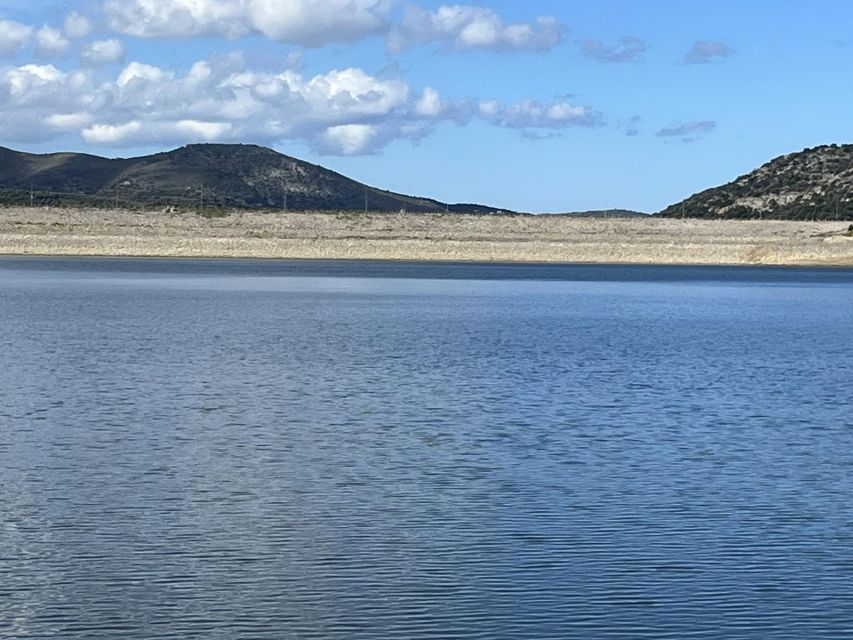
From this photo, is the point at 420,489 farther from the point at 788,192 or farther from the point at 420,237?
the point at 788,192

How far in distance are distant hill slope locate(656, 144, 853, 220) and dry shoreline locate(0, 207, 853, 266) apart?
33.2m

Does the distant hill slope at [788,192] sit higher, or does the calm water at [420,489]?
the distant hill slope at [788,192]

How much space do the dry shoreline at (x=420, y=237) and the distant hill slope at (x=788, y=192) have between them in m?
33.2

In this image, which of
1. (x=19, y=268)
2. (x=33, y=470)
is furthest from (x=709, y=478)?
(x=19, y=268)

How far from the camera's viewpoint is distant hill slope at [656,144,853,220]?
14912 cm

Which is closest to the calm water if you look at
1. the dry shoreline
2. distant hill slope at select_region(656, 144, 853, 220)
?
the dry shoreline

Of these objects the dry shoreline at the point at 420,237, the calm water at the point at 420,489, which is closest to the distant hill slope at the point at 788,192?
the dry shoreline at the point at 420,237

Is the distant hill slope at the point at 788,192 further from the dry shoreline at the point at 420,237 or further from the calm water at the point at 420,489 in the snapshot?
the calm water at the point at 420,489

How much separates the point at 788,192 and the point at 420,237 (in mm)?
66575

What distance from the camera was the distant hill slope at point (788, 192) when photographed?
149125mm

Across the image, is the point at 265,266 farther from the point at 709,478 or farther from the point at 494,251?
the point at 709,478

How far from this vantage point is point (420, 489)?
14656 mm

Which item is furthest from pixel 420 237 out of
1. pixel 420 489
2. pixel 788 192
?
pixel 420 489

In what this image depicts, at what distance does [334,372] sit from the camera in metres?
26.5
